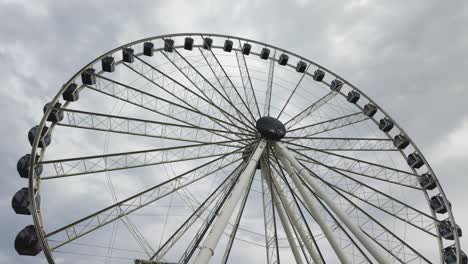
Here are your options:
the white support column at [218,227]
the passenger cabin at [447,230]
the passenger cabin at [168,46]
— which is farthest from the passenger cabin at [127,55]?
the passenger cabin at [447,230]

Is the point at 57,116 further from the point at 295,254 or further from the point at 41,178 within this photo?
the point at 295,254

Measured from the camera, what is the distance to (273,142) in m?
18.2

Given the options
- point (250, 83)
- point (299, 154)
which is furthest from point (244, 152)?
point (250, 83)

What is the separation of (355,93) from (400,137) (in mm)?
4630

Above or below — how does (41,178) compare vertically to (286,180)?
below

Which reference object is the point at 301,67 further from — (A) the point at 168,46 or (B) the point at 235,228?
(B) the point at 235,228

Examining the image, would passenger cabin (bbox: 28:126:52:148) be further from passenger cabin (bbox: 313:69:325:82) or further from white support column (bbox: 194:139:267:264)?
passenger cabin (bbox: 313:69:325:82)

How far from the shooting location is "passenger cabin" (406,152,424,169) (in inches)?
923

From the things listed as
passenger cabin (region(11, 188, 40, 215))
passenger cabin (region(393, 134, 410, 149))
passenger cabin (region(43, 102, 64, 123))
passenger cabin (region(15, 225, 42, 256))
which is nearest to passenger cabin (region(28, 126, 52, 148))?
passenger cabin (region(43, 102, 64, 123))

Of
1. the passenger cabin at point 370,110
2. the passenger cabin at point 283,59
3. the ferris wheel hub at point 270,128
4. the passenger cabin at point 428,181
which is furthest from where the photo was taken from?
the passenger cabin at point 283,59

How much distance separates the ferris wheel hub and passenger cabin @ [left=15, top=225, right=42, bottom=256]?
39.1 feet

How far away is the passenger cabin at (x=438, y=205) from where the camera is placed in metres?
22.0

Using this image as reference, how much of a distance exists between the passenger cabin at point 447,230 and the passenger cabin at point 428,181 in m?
2.48

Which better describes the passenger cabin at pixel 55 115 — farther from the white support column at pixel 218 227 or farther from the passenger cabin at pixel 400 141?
the passenger cabin at pixel 400 141
